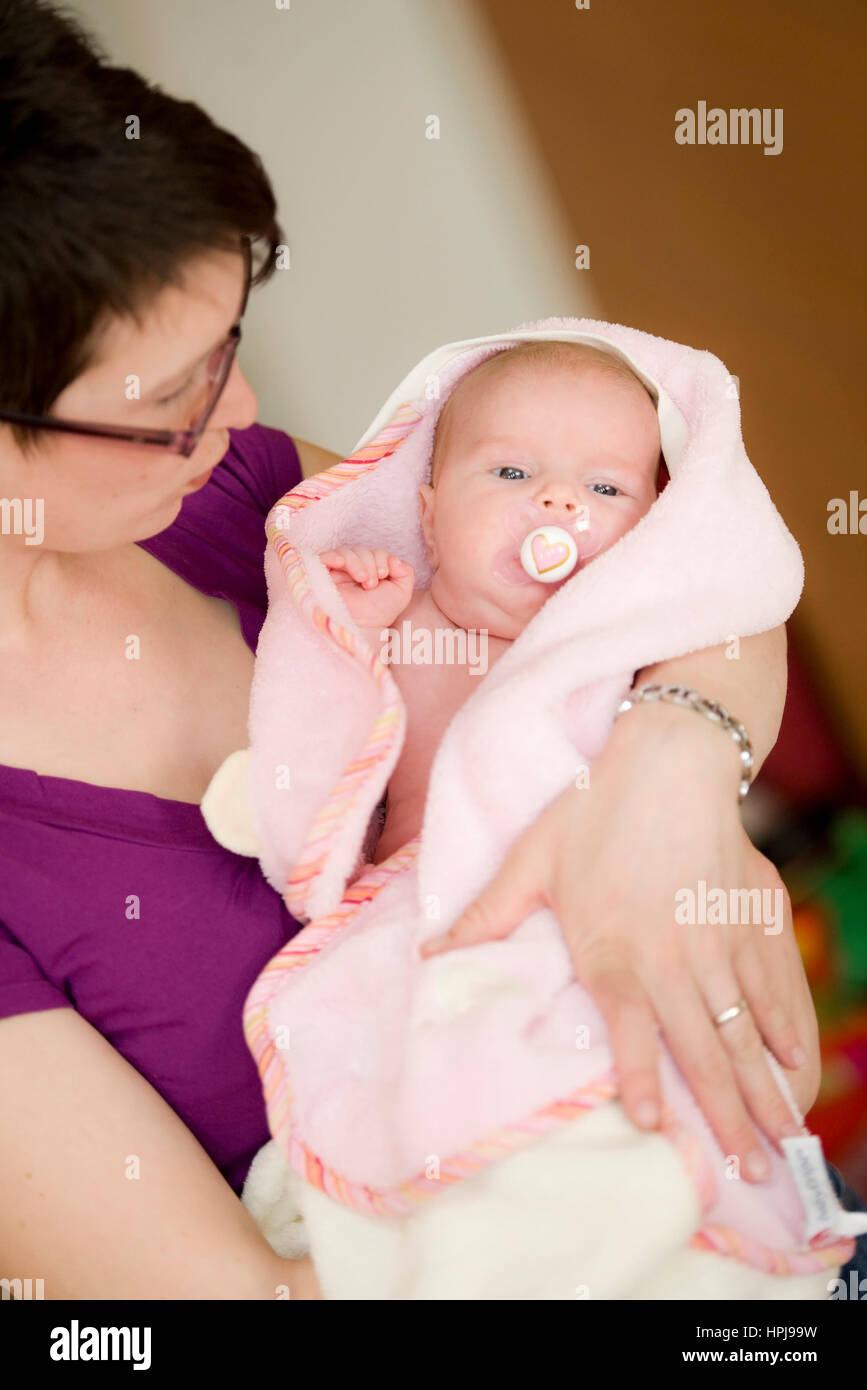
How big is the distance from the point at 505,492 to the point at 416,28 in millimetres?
1199

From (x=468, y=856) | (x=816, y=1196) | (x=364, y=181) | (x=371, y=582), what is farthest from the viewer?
(x=364, y=181)

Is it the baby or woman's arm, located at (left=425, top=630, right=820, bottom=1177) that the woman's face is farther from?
woman's arm, located at (left=425, top=630, right=820, bottom=1177)

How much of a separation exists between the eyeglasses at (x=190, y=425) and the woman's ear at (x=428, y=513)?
1.31 feet

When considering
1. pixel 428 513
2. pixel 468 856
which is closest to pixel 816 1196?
pixel 468 856

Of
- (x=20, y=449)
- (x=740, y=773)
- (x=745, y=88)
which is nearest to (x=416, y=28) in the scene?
(x=745, y=88)

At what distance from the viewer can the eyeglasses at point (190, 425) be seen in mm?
977

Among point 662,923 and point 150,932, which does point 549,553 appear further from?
point 150,932

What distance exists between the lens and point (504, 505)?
4.26ft

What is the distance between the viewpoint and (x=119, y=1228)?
1.00 meters

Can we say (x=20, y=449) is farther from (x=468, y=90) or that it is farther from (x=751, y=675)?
(x=468, y=90)

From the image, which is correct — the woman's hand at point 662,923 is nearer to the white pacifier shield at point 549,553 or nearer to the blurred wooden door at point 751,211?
the white pacifier shield at point 549,553

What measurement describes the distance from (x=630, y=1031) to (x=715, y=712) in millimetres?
334

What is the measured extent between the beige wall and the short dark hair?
1.06 m

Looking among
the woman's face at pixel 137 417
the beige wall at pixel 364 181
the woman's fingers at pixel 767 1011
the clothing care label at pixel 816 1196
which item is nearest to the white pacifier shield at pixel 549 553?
the woman's face at pixel 137 417
